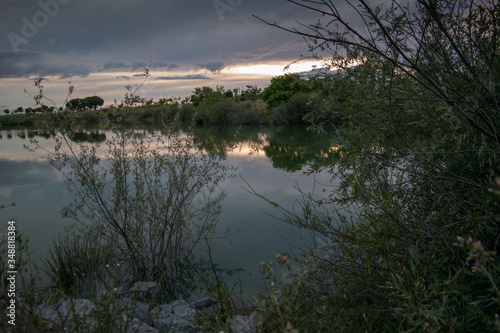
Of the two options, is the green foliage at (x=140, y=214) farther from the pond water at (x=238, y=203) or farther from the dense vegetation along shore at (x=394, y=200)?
the pond water at (x=238, y=203)

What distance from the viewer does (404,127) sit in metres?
4.28

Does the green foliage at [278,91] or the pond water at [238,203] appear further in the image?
the green foliage at [278,91]

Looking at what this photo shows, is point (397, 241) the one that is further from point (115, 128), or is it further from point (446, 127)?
point (115, 128)

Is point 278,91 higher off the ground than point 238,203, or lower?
higher

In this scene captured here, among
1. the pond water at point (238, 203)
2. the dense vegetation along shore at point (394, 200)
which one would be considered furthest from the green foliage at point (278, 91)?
the dense vegetation along shore at point (394, 200)

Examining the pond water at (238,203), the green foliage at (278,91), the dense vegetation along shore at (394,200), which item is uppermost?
the green foliage at (278,91)

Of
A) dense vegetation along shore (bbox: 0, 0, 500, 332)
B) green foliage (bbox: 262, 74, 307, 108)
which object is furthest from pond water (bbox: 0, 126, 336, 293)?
green foliage (bbox: 262, 74, 307, 108)

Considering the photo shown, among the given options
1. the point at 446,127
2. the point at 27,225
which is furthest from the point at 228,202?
the point at 446,127

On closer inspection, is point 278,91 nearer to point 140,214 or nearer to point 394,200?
point 140,214

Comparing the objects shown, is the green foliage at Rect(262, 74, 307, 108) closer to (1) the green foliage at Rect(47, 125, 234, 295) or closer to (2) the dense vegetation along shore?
(2) the dense vegetation along shore

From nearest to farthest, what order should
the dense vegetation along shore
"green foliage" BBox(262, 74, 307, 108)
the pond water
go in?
the dense vegetation along shore
the pond water
"green foliage" BBox(262, 74, 307, 108)

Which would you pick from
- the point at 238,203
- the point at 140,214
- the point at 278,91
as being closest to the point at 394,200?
the point at 140,214

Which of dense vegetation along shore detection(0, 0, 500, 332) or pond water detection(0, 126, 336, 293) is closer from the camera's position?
dense vegetation along shore detection(0, 0, 500, 332)

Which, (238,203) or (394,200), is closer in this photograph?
(394,200)
